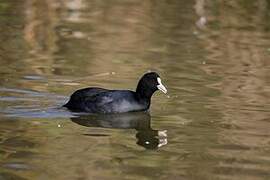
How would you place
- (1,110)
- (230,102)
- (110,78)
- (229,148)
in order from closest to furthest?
1. (229,148)
2. (1,110)
3. (230,102)
4. (110,78)

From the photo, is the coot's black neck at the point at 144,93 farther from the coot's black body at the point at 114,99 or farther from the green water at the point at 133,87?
the green water at the point at 133,87

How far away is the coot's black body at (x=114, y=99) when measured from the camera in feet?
40.0

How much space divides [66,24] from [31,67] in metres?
7.27

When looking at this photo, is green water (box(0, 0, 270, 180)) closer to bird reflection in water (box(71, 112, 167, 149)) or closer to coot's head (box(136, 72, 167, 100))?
bird reflection in water (box(71, 112, 167, 149))

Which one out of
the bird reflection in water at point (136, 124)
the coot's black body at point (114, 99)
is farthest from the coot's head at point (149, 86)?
the bird reflection in water at point (136, 124)

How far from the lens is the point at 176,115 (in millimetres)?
12148

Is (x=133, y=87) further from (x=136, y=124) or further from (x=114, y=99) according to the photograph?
(x=136, y=124)

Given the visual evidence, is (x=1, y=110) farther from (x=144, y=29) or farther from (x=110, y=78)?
(x=144, y=29)

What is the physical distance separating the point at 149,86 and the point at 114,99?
0.62 m

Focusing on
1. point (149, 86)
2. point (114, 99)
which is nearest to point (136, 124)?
point (114, 99)

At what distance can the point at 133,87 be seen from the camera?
1418 cm

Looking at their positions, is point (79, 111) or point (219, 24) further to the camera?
point (219, 24)

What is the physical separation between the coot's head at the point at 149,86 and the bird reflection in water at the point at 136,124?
0.29m

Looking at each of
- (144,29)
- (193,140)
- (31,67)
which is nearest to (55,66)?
(31,67)
